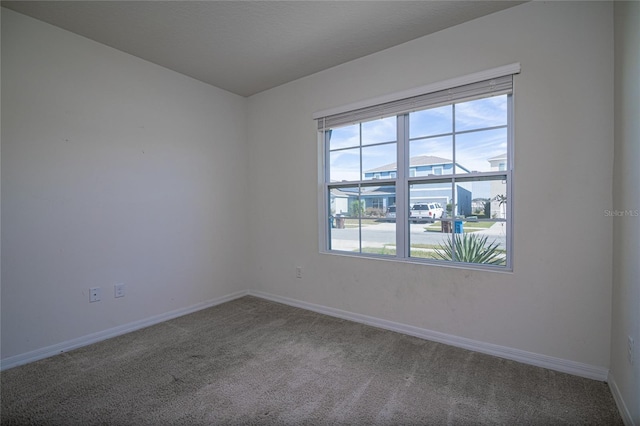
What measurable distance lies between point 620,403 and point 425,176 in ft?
6.11

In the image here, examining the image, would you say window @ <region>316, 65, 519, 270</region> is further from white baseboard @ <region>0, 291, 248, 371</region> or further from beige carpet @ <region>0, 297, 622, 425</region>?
white baseboard @ <region>0, 291, 248, 371</region>

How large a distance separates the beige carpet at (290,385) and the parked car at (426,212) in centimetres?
105

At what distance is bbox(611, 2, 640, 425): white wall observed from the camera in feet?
4.92

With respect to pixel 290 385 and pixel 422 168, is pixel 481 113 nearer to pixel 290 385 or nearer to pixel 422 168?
pixel 422 168

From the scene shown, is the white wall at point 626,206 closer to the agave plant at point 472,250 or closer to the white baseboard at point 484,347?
the white baseboard at point 484,347

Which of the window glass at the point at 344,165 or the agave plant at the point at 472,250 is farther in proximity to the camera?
the window glass at the point at 344,165

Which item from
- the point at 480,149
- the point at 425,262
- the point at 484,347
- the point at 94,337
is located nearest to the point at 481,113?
the point at 480,149

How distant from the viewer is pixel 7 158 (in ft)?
7.18

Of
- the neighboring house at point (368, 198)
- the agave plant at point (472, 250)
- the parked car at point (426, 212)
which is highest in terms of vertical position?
the neighboring house at point (368, 198)

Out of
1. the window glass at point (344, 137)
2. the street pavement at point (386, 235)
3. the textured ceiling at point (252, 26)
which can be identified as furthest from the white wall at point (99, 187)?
the street pavement at point (386, 235)

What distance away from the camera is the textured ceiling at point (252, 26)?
86.2 inches

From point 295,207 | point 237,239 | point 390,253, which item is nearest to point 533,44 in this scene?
point 390,253

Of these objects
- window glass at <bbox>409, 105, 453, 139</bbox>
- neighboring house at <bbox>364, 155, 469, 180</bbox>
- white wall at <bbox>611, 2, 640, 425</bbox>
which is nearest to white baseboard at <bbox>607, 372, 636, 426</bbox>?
white wall at <bbox>611, 2, 640, 425</bbox>

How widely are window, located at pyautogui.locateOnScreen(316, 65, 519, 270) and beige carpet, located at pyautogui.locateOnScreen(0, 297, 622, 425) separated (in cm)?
82
